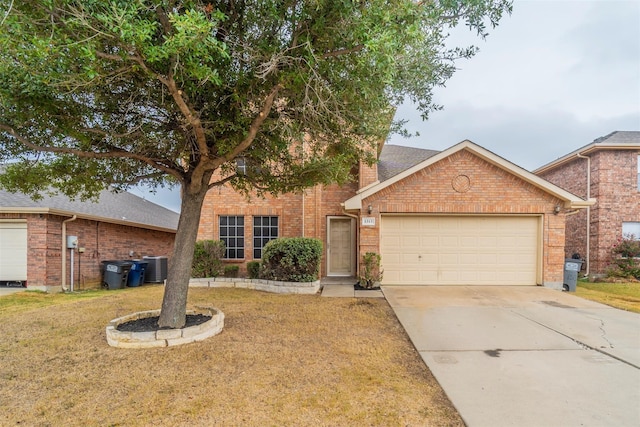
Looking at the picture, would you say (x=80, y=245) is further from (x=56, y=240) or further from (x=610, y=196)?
(x=610, y=196)

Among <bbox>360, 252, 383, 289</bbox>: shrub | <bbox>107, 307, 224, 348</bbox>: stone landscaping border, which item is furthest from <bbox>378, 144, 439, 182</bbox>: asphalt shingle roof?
<bbox>107, 307, 224, 348</bbox>: stone landscaping border

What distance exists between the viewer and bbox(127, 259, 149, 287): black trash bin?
12.8m

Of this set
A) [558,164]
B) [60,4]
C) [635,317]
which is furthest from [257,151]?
[558,164]

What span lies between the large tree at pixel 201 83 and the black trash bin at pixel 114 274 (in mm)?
6488

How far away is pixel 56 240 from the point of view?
1081cm

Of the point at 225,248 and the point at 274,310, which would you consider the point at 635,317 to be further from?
the point at 225,248

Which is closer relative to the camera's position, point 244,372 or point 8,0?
point 8,0

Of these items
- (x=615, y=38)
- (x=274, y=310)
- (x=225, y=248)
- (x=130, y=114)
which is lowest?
(x=274, y=310)

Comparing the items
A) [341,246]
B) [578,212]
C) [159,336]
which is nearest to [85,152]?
[159,336]

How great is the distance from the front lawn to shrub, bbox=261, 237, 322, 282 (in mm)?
7445

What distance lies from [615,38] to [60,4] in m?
14.6

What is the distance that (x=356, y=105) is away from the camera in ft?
16.9

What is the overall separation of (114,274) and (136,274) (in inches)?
35.1

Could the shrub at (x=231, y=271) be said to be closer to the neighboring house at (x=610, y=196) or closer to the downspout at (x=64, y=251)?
the downspout at (x=64, y=251)
